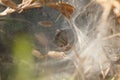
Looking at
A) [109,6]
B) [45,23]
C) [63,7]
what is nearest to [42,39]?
[45,23]

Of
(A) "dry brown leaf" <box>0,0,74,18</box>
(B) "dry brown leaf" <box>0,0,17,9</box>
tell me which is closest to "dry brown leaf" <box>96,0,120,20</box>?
(A) "dry brown leaf" <box>0,0,74,18</box>

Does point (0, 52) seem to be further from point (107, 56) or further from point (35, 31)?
point (107, 56)

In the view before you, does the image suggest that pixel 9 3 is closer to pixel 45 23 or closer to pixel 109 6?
pixel 45 23

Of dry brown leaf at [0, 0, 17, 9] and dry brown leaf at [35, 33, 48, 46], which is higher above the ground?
dry brown leaf at [0, 0, 17, 9]

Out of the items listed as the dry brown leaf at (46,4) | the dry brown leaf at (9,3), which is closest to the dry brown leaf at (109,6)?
the dry brown leaf at (46,4)

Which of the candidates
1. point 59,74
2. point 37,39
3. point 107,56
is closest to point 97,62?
point 107,56

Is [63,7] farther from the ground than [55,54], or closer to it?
farther from the ground

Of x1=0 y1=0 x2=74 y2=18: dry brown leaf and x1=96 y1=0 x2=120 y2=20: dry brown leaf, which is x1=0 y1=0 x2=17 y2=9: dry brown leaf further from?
x1=96 y1=0 x2=120 y2=20: dry brown leaf

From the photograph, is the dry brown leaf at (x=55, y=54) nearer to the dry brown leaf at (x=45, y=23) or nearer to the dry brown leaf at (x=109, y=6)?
the dry brown leaf at (x=45, y=23)

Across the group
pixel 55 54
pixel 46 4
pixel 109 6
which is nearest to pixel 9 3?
pixel 46 4

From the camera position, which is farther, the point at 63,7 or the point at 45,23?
the point at 45,23

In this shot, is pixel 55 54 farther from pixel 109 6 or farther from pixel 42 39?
pixel 109 6
